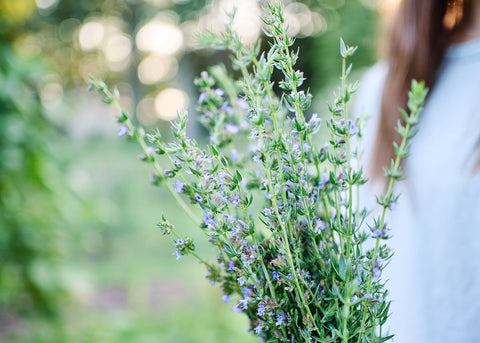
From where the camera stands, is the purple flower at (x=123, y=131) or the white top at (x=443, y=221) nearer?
the purple flower at (x=123, y=131)

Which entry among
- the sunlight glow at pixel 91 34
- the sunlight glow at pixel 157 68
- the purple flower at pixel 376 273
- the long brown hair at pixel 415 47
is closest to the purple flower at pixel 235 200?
the purple flower at pixel 376 273

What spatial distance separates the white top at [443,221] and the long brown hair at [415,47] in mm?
63

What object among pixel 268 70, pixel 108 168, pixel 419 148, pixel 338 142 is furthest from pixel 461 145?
pixel 108 168

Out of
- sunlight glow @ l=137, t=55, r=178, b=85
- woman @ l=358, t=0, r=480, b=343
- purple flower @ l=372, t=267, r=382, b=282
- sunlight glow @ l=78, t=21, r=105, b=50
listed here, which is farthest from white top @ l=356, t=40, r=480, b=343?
sunlight glow @ l=78, t=21, r=105, b=50

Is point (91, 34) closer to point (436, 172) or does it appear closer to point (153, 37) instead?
point (153, 37)

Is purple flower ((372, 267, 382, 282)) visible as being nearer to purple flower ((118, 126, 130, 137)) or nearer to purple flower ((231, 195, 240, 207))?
purple flower ((231, 195, 240, 207))

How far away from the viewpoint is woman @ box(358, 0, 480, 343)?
116 centimetres

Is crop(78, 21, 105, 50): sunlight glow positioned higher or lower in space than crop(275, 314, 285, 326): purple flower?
higher

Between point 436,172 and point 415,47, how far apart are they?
458 millimetres

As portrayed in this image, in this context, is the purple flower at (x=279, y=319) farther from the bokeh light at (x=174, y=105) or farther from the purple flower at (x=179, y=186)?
the bokeh light at (x=174, y=105)

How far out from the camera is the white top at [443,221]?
1.15 meters

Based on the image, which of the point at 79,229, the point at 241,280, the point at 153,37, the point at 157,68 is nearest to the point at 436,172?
the point at 241,280

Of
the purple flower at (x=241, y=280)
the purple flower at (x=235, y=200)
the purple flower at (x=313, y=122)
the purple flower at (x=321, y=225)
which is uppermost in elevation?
the purple flower at (x=313, y=122)

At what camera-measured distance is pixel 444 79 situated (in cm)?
137
